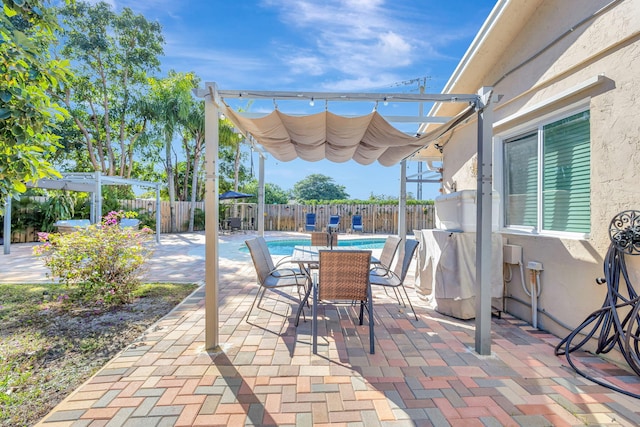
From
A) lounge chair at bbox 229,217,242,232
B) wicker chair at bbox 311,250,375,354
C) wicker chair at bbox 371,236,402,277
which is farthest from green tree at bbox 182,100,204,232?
wicker chair at bbox 311,250,375,354

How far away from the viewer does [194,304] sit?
12.8 feet

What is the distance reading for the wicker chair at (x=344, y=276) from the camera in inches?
113

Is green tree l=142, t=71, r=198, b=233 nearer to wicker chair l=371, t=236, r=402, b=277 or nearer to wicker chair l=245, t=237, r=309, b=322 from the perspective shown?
wicker chair l=245, t=237, r=309, b=322

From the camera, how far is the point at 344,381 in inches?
86.8

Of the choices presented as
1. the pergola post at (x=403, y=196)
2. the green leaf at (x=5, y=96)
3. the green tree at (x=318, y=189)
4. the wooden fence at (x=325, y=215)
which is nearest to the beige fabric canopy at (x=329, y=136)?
the pergola post at (x=403, y=196)

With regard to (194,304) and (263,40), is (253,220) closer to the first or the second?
(263,40)

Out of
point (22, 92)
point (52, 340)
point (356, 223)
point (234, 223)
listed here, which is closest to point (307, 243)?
point (356, 223)

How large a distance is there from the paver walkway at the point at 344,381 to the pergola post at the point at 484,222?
248 millimetres

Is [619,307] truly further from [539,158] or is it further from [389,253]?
[389,253]

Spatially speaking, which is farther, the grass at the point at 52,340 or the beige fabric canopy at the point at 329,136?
the beige fabric canopy at the point at 329,136

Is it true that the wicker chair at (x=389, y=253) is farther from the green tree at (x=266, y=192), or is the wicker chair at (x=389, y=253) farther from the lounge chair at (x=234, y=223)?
the green tree at (x=266, y=192)

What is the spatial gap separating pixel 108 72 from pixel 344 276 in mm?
17176

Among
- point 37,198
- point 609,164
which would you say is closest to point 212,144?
point 609,164

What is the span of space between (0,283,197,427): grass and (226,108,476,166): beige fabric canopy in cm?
246
